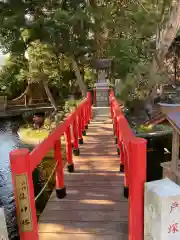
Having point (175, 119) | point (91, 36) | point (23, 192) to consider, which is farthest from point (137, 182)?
point (91, 36)

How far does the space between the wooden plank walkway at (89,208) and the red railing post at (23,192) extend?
2.99ft

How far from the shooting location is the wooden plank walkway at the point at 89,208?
3412mm

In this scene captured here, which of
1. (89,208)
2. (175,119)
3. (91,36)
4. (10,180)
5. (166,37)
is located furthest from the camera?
(91,36)

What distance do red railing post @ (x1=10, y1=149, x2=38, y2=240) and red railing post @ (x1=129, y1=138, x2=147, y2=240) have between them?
0.90m

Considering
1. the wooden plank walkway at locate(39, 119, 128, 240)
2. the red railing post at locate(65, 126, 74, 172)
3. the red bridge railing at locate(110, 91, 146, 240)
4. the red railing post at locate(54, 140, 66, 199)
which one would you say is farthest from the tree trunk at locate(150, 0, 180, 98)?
the red bridge railing at locate(110, 91, 146, 240)

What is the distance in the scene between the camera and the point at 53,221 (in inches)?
144

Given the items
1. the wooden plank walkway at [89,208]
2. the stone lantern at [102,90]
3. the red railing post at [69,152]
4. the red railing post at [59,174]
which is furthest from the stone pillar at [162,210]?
the stone lantern at [102,90]

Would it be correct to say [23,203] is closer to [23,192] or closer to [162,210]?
[23,192]

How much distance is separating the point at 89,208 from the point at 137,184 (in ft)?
5.65

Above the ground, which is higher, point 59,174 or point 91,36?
point 91,36

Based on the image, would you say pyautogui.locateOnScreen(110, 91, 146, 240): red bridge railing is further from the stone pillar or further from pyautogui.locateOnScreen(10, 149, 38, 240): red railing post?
pyautogui.locateOnScreen(10, 149, 38, 240): red railing post

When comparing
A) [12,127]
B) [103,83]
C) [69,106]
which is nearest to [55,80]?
[69,106]

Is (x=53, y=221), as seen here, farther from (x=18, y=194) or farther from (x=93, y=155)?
(x=93, y=155)

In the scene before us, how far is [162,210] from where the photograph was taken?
2246 millimetres
